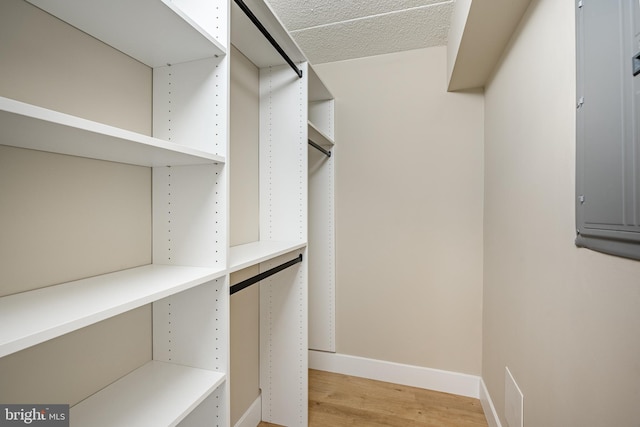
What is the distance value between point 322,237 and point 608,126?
1.79 m

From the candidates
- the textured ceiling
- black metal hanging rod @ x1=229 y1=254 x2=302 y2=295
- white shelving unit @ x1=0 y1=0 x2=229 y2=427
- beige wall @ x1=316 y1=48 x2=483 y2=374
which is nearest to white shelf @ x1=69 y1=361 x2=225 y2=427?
white shelving unit @ x1=0 y1=0 x2=229 y2=427

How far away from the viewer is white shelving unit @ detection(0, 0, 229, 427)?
0.71 m

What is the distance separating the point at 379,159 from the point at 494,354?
1453 millimetres

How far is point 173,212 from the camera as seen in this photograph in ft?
3.28

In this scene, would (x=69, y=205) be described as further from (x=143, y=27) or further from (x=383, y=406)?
(x=383, y=406)

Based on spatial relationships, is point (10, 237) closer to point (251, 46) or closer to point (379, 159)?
point (251, 46)

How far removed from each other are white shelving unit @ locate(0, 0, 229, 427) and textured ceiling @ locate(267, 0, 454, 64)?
3.15ft

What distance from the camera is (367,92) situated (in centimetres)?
220

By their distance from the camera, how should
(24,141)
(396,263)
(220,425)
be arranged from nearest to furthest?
1. (24,141)
2. (220,425)
3. (396,263)

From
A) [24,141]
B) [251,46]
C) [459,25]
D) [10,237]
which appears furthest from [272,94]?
[10,237]

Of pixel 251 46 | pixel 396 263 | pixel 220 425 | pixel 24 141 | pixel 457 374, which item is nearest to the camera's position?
pixel 24 141

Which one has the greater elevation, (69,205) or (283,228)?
(69,205)

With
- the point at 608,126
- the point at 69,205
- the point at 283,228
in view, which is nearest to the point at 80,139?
the point at 69,205

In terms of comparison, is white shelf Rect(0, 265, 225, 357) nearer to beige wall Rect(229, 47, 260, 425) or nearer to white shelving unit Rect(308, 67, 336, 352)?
beige wall Rect(229, 47, 260, 425)
